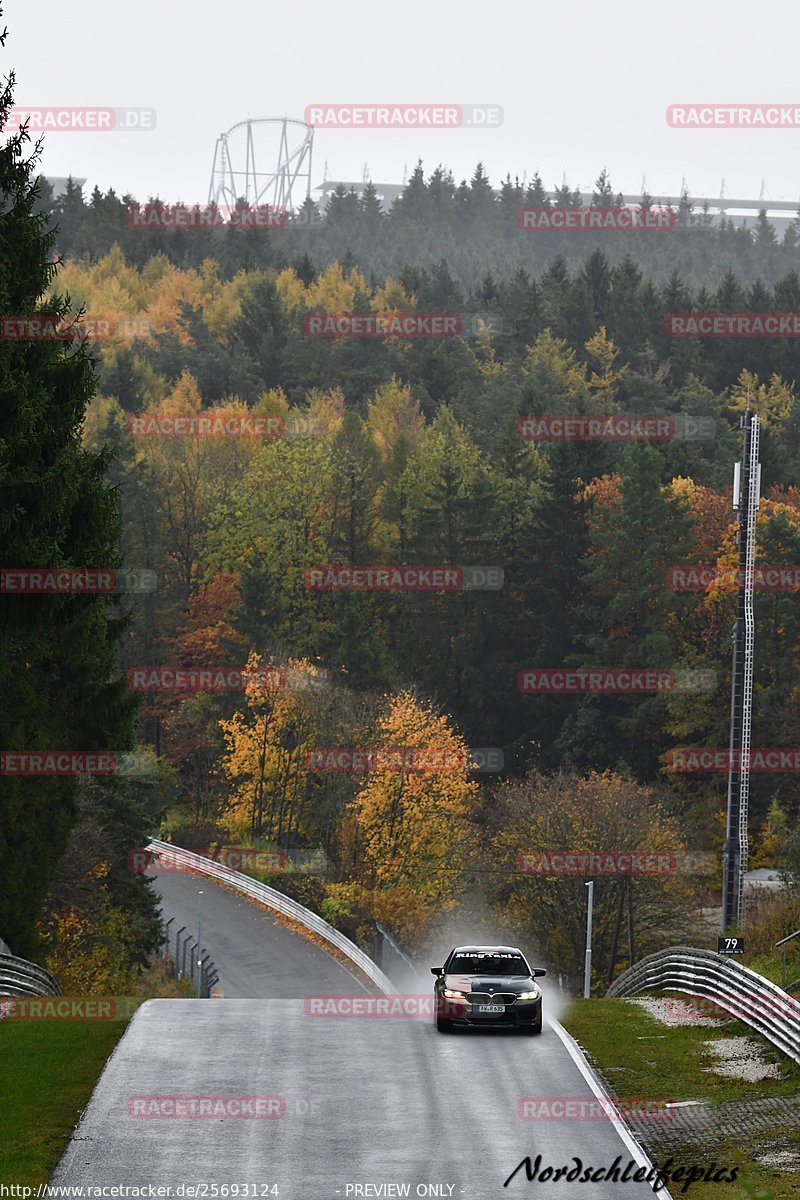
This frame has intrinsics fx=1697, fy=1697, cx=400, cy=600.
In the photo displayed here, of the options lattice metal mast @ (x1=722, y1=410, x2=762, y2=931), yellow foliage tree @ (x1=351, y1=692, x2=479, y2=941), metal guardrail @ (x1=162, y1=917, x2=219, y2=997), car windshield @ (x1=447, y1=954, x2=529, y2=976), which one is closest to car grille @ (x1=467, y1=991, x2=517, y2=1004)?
car windshield @ (x1=447, y1=954, x2=529, y2=976)

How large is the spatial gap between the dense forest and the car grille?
12.8 m

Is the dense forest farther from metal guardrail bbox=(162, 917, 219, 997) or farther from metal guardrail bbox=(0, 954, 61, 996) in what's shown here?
metal guardrail bbox=(0, 954, 61, 996)

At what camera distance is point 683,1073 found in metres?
22.8

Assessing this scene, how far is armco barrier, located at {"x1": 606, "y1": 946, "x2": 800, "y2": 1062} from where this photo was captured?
23453 millimetres

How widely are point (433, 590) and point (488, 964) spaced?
72095mm

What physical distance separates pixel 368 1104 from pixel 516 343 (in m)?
116

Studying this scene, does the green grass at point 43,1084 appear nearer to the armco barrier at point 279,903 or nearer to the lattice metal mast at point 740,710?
the lattice metal mast at point 740,710

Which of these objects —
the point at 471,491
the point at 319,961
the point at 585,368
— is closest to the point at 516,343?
the point at 585,368

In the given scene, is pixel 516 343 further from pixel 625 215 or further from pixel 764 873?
pixel 764 873

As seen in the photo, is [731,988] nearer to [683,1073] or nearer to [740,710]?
[683,1073]

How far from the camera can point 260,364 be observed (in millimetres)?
126750

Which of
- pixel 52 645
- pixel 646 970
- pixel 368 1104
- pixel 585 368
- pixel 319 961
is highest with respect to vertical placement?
pixel 585 368

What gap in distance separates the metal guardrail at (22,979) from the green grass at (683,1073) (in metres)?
9.15

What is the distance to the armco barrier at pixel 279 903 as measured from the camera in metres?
57.3
